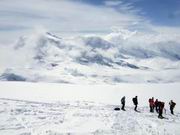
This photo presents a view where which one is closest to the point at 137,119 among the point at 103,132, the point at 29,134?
the point at 103,132

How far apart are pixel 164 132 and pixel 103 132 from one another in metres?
4.73

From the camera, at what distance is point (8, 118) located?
31078mm

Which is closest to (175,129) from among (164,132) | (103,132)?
(164,132)

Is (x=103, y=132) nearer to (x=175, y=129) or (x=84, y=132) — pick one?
(x=84, y=132)

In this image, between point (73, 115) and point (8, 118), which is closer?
point (8, 118)

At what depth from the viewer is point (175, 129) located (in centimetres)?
2758

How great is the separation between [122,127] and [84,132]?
3.83 metres

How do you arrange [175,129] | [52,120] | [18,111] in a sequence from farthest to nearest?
[18,111] < [52,120] < [175,129]

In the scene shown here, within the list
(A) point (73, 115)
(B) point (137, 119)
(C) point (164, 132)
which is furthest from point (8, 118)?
(C) point (164, 132)

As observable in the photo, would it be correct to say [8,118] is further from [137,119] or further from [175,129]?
[175,129]

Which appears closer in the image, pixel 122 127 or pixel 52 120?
pixel 122 127

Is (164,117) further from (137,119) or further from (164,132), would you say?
(164,132)

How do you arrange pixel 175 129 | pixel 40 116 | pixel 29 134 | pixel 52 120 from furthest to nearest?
pixel 40 116, pixel 52 120, pixel 175 129, pixel 29 134

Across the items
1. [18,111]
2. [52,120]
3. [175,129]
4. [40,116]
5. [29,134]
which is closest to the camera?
[29,134]
